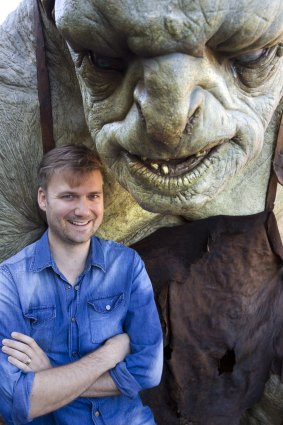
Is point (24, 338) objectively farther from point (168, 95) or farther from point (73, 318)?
point (168, 95)

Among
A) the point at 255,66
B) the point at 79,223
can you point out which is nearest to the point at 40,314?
the point at 79,223

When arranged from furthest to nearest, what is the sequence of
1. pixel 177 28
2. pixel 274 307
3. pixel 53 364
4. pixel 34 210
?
pixel 274 307
pixel 34 210
pixel 53 364
pixel 177 28

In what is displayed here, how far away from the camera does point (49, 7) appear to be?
2.65ft

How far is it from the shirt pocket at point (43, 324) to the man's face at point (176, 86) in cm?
20

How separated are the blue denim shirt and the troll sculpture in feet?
0.42

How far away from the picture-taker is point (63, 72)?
916 mm

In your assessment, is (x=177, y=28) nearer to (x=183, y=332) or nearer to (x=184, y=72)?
(x=184, y=72)

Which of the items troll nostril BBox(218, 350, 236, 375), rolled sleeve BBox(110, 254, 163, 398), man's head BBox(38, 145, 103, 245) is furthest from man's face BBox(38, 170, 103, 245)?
troll nostril BBox(218, 350, 236, 375)

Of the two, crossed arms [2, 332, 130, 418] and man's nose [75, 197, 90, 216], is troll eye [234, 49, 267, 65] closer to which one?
man's nose [75, 197, 90, 216]

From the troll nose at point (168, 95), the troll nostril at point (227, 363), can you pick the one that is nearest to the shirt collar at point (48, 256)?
the troll nose at point (168, 95)

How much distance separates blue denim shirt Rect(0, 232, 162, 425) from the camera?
771 millimetres

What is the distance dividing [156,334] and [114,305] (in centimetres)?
8

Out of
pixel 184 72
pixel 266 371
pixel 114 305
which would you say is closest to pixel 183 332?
pixel 266 371

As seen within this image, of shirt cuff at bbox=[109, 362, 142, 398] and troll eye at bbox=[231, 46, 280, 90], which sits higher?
troll eye at bbox=[231, 46, 280, 90]
